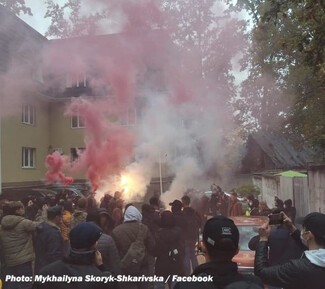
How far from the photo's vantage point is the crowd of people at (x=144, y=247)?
202 cm

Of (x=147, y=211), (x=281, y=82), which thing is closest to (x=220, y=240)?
(x=147, y=211)

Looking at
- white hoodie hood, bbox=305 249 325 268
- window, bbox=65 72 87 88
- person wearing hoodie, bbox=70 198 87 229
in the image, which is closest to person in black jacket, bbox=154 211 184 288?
person wearing hoodie, bbox=70 198 87 229

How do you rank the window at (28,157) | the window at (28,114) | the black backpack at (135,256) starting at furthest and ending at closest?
the window at (28,157)
the window at (28,114)
the black backpack at (135,256)

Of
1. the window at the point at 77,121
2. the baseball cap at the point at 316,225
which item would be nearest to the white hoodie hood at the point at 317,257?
the baseball cap at the point at 316,225

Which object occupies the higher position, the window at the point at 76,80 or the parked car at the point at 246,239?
the window at the point at 76,80

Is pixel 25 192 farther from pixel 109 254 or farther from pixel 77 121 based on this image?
pixel 109 254

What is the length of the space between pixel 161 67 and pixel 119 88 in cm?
148

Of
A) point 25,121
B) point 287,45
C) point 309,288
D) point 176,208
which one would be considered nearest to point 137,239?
point 176,208

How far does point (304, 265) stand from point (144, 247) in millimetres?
2585

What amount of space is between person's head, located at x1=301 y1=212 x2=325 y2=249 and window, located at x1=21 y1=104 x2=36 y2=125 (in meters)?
9.57

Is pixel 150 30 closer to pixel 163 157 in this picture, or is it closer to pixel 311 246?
pixel 163 157

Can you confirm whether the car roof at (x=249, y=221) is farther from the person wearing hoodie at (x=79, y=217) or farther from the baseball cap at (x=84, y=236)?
the baseball cap at (x=84, y=236)

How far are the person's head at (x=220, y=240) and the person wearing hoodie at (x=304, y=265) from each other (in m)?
0.52

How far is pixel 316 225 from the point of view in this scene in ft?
8.14
